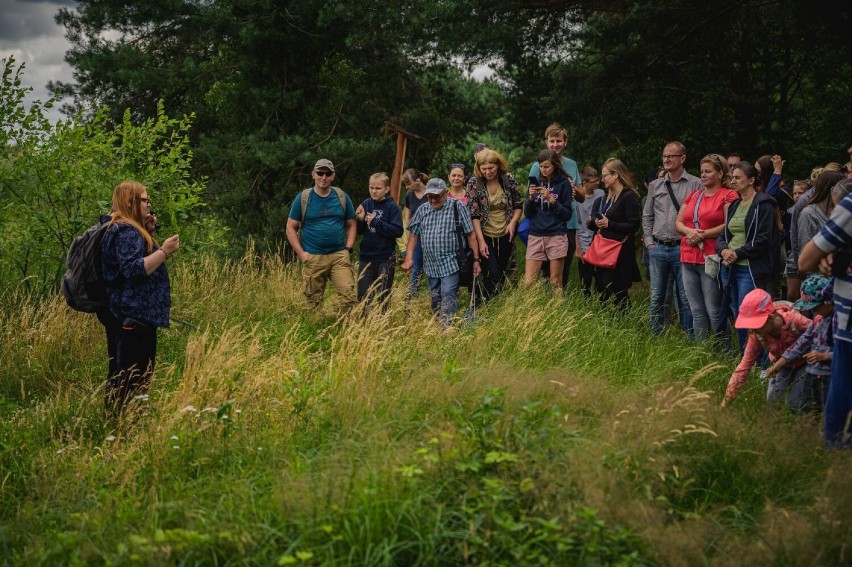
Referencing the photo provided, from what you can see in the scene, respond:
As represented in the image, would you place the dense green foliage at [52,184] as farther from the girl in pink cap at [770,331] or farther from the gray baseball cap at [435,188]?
the girl in pink cap at [770,331]

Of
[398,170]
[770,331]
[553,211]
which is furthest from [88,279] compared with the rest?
[398,170]

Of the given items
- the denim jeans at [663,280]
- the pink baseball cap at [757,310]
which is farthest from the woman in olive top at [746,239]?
the pink baseball cap at [757,310]

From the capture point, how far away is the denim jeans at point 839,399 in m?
4.52

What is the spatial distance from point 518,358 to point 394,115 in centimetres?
1295

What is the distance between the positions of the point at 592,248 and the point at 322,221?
9.69 feet

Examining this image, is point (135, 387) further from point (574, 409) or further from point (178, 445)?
point (574, 409)

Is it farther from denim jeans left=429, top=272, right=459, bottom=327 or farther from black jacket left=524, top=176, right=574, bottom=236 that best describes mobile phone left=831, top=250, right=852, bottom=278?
black jacket left=524, top=176, right=574, bottom=236

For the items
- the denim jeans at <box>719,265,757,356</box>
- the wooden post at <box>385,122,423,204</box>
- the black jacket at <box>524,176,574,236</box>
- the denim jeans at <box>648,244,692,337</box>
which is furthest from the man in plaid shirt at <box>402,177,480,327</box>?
A: the wooden post at <box>385,122,423,204</box>

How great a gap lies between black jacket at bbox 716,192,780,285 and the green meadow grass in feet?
3.88

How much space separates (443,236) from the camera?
866 cm

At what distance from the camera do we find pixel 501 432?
4559 mm

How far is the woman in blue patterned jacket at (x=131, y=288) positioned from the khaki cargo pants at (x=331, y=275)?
3247mm

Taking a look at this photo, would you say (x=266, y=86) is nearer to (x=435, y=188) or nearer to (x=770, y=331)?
(x=435, y=188)

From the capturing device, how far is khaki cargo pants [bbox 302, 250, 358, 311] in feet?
31.1
